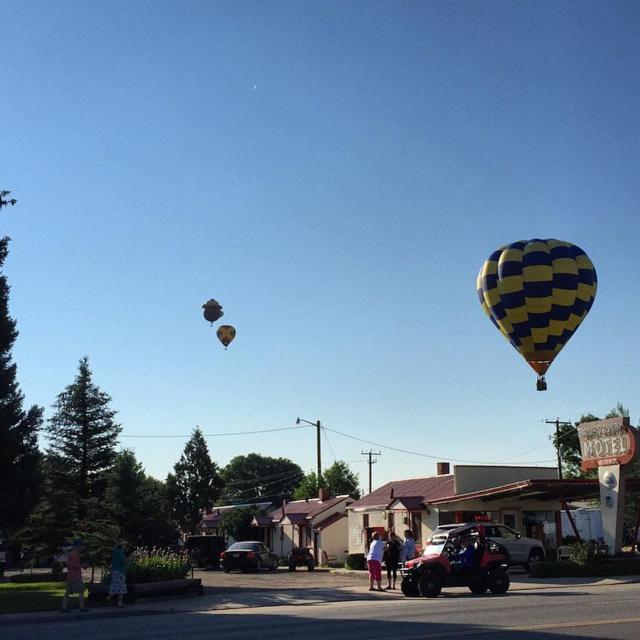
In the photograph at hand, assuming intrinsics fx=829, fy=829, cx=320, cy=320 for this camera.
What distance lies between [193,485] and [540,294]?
3238 inches

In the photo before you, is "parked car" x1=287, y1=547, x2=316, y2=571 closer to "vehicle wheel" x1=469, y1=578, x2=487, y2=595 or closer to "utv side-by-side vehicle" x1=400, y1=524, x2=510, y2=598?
"utv side-by-side vehicle" x1=400, y1=524, x2=510, y2=598

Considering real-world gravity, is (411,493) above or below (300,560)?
above

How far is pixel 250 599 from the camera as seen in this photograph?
22969 millimetres

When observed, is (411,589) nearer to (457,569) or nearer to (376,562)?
(457,569)

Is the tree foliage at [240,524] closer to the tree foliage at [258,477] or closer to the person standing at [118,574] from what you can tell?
the person standing at [118,574]

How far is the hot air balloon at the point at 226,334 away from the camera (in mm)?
41844

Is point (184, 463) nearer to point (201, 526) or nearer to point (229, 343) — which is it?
point (201, 526)

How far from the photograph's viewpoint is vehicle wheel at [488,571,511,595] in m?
21.8

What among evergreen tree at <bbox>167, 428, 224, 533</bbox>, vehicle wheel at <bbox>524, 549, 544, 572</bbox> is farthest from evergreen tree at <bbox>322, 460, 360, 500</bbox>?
vehicle wheel at <bbox>524, 549, 544, 572</bbox>

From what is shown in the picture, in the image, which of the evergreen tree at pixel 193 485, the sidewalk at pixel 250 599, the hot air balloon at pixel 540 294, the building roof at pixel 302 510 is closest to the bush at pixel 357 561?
the building roof at pixel 302 510

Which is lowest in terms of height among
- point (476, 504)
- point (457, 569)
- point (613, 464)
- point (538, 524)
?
point (457, 569)

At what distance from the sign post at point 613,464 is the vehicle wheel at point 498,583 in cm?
969

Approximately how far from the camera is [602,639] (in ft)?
37.7

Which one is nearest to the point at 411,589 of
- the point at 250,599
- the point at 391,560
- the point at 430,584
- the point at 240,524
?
the point at 430,584
